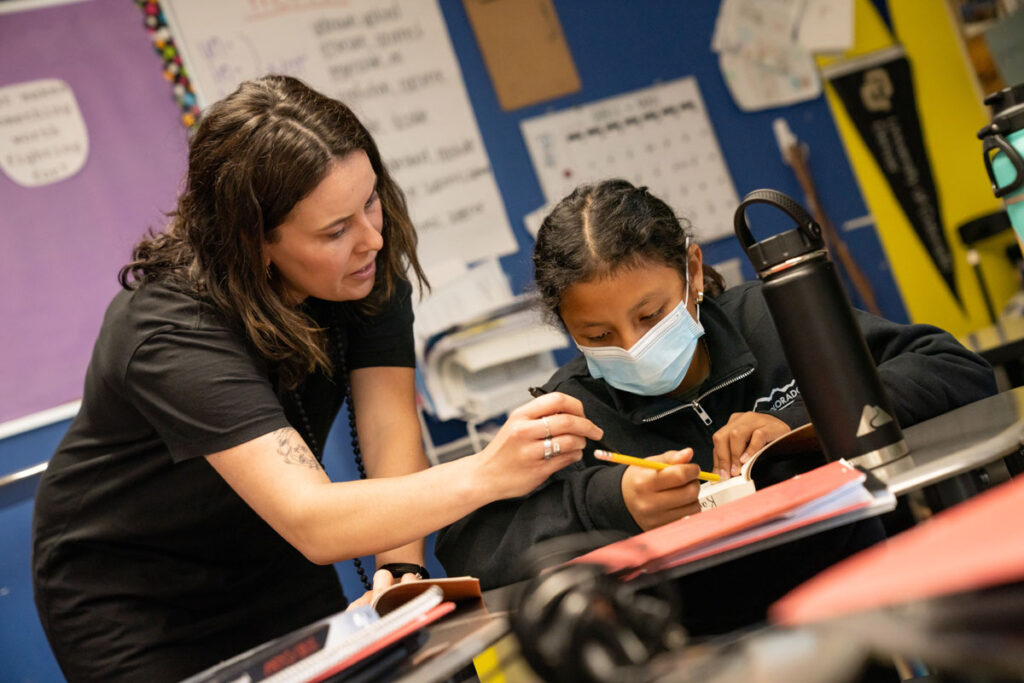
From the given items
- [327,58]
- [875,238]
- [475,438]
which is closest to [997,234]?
[875,238]

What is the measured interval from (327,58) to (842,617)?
8.75 ft

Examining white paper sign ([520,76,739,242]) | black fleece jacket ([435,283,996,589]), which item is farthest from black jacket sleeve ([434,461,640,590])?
white paper sign ([520,76,739,242])

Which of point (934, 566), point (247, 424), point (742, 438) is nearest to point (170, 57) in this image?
point (247, 424)

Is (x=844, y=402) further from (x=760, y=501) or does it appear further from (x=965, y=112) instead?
(x=965, y=112)

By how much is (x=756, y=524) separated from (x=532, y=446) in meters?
0.42

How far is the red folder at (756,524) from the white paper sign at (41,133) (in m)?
2.18

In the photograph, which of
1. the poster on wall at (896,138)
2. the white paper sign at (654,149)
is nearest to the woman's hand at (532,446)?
the white paper sign at (654,149)

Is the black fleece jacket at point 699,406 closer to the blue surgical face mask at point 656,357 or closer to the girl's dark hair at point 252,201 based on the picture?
the blue surgical face mask at point 656,357

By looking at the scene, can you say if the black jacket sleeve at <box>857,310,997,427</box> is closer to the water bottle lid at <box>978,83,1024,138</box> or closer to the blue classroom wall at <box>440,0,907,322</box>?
the water bottle lid at <box>978,83,1024,138</box>

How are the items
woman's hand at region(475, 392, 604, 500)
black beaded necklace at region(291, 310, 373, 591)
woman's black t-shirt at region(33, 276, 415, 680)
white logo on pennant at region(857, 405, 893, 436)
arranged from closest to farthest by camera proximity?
white logo on pennant at region(857, 405, 893, 436) → woman's hand at region(475, 392, 604, 500) → woman's black t-shirt at region(33, 276, 415, 680) → black beaded necklace at region(291, 310, 373, 591)

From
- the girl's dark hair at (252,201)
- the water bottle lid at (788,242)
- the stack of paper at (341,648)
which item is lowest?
the stack of paper at (341,648)

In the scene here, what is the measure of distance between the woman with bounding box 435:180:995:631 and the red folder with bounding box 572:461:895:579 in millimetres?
221

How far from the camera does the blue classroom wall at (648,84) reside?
2967mm

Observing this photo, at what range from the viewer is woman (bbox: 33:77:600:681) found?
115 centimetres
